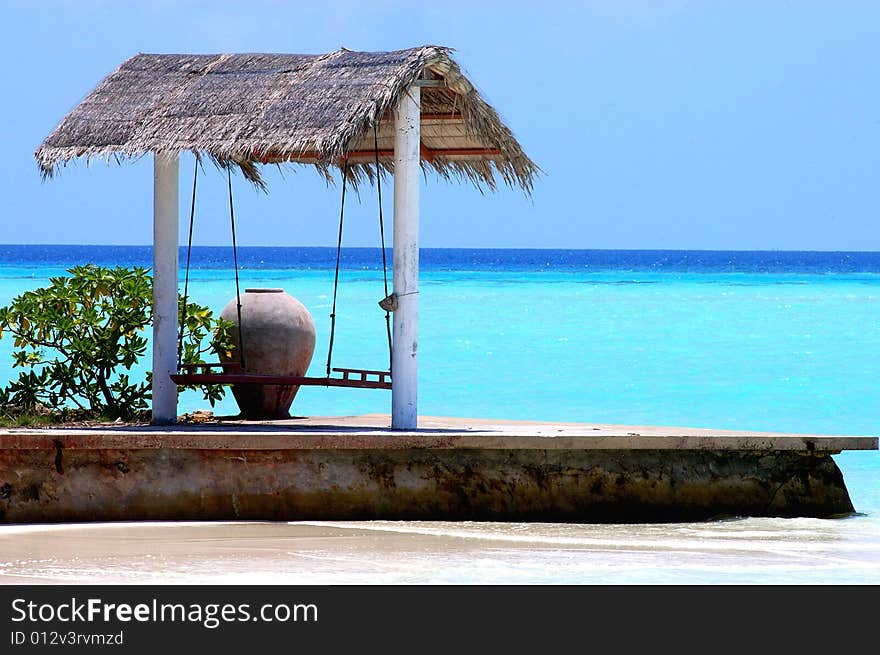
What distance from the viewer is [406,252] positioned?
855 centimetres

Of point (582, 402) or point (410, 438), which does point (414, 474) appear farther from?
point (582, 402)

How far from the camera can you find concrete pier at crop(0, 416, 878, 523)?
7.98 m

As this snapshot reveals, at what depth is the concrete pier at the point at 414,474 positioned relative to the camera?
7.98 m

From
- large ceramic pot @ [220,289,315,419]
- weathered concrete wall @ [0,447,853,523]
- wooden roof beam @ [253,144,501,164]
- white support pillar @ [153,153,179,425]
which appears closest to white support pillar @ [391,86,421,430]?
weathered concrete wall @ [0,447,853,523]

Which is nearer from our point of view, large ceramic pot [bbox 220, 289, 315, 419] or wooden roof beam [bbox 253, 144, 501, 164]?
wooden roof beam [bbox 253, 144, 501, 164]

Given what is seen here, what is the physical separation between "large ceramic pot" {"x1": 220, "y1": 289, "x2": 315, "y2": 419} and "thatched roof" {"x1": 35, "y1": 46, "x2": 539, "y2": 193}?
1154 millimetres

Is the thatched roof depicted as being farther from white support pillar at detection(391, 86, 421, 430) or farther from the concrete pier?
the concrete pier

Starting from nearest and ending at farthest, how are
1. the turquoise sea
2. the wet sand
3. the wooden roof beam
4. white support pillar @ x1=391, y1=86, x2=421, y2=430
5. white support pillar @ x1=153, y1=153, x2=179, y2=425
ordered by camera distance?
the wet sand, the turquoise sea, white support pillar @ x1=391, y1=86, x2=421, y2=430, white support pillar @ x1=153, y1=153, x2=179, y2=425, the wooden roof beam

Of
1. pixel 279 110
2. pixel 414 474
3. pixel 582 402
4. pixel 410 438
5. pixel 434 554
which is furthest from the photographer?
pixel 582 402

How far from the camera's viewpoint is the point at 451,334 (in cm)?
3055

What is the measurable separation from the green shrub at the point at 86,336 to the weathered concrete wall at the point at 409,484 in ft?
5.18

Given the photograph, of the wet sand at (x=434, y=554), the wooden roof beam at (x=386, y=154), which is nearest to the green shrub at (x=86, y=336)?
the wooden roof beam at (x=386, y=154)

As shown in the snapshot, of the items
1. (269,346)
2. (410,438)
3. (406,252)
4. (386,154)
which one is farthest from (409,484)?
(386,154)

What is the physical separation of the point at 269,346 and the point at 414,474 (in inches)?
90.2
